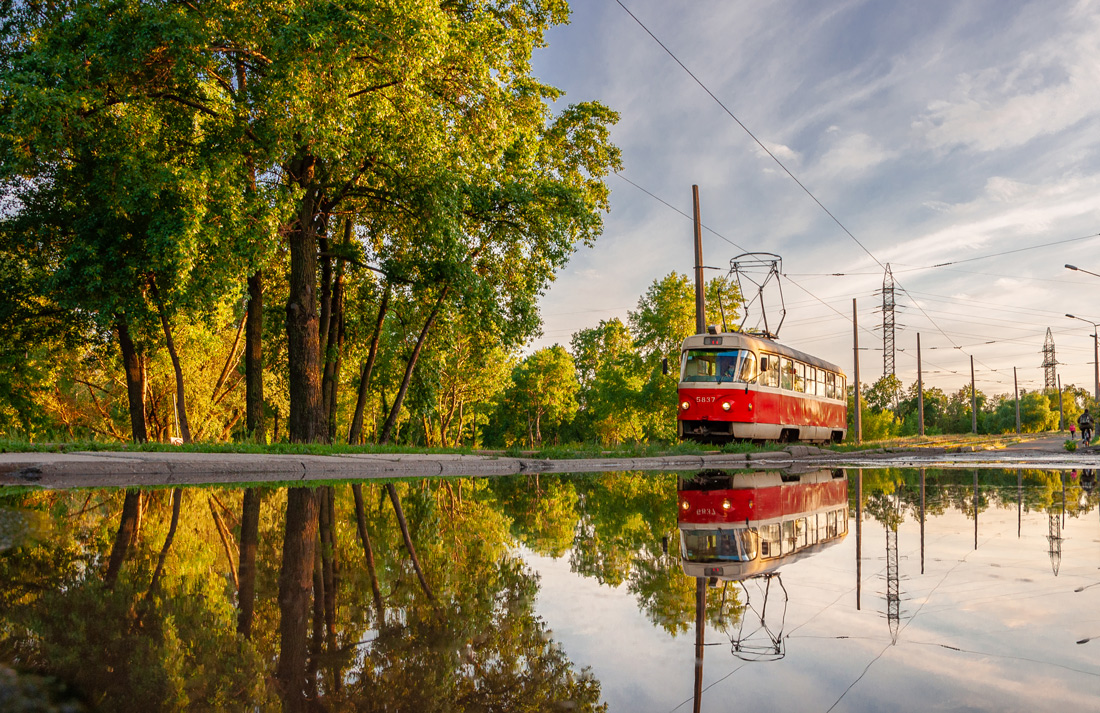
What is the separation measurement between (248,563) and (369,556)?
2.33ft

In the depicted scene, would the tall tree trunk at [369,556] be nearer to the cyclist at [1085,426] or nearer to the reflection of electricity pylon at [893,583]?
the reflection of electricity pylon at [893,583]

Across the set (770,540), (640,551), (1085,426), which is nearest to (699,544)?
(640,551)

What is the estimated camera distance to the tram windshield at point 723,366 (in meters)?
21.6

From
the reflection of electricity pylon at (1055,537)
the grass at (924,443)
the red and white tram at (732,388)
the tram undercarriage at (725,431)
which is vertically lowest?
the reflection of electricity pylon at (1055,537)

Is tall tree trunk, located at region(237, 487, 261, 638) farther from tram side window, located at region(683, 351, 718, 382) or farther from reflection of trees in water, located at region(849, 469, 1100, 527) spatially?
tram side window, located at region(683, 351, 718, 382)

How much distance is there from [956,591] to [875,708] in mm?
1886

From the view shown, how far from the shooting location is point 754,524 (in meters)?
6.02

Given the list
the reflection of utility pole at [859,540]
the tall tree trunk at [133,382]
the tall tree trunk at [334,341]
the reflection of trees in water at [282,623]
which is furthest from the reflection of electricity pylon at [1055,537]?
the tall tree trunk at [133,382]

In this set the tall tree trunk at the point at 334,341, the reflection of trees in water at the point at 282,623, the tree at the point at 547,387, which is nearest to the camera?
the reflection of trees in water at the point at 282,623

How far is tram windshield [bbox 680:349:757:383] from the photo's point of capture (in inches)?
849

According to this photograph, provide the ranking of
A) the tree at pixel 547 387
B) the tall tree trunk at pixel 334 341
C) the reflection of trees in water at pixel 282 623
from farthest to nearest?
the tree at pixel 547 387, the tall tree trunk at pixel 334 341, the reflection of trees in water at pixel 282 623

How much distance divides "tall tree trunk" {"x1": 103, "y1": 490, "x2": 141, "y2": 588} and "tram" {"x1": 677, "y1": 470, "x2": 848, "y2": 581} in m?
3.20

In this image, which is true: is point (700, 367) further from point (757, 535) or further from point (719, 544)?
point (719, 544)

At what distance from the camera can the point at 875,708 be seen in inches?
82.7
